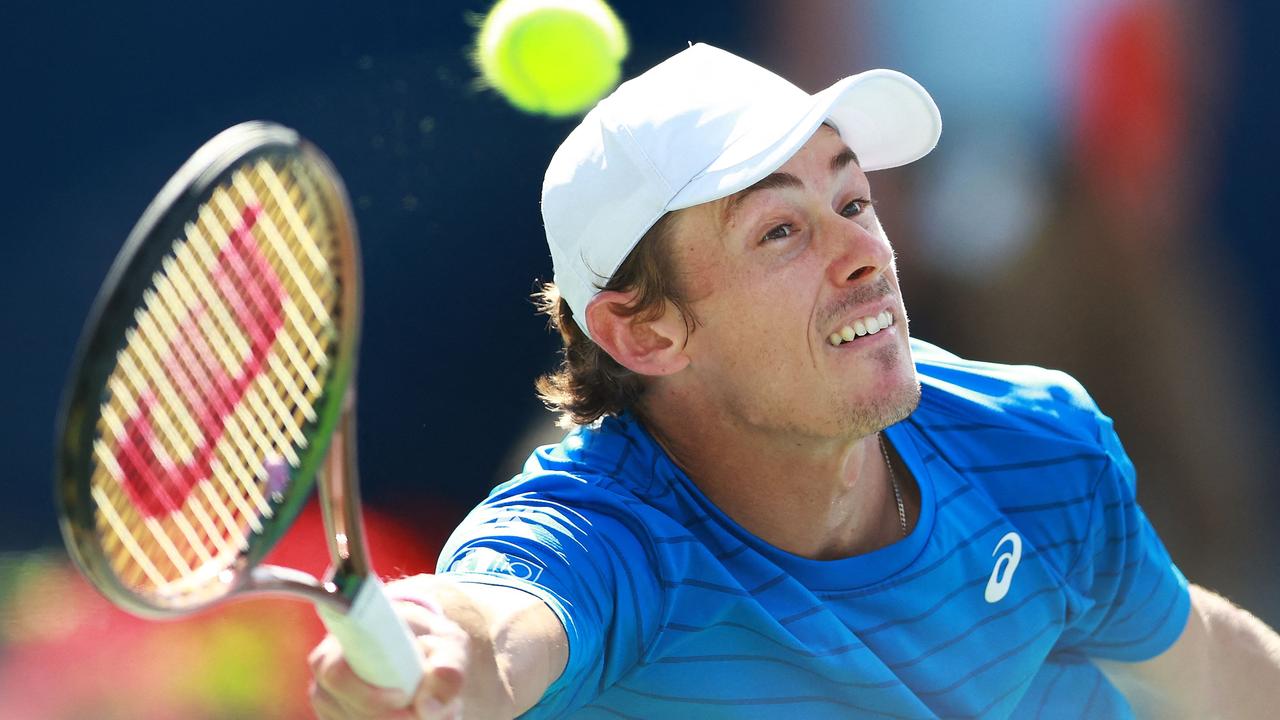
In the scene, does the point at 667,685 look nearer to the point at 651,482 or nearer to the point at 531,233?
the point at 651,482

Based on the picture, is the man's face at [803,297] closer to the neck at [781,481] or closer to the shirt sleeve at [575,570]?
the neck at [781,481]

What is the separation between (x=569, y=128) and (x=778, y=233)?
1.10 metres

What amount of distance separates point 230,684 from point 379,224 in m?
0.97

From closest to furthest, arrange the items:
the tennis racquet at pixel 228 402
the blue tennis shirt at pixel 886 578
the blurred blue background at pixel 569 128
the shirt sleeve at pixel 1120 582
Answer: the tennis racquet at pixel 228 402 < the blue tennis shirt at pixel 886 578 < the shirt sleeve at pixel 1120 582 < the blurred blue background at pixel 569 128

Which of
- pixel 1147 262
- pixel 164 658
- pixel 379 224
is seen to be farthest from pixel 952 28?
pixel 164 658

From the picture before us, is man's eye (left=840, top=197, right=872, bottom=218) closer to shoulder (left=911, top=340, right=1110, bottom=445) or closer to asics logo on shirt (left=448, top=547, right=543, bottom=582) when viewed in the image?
shoulder (left=911, top=340, right=1110, bottom=445)

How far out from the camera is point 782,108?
1.69 meters

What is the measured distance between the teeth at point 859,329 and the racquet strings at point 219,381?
75cm

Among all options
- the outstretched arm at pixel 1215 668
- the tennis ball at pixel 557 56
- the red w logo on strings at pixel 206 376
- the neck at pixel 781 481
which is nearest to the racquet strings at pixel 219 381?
the red w logo on strings at pixel 206 376

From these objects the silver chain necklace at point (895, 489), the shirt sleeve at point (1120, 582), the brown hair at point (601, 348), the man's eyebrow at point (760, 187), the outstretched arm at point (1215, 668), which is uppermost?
the man's eyebrow at point (760, 187)

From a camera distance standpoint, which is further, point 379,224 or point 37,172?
point 379,224

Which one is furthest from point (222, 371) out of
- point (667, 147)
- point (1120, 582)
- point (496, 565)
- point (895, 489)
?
point (1120, 582)

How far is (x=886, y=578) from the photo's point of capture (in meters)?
1.71

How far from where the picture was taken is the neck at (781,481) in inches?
68.7
